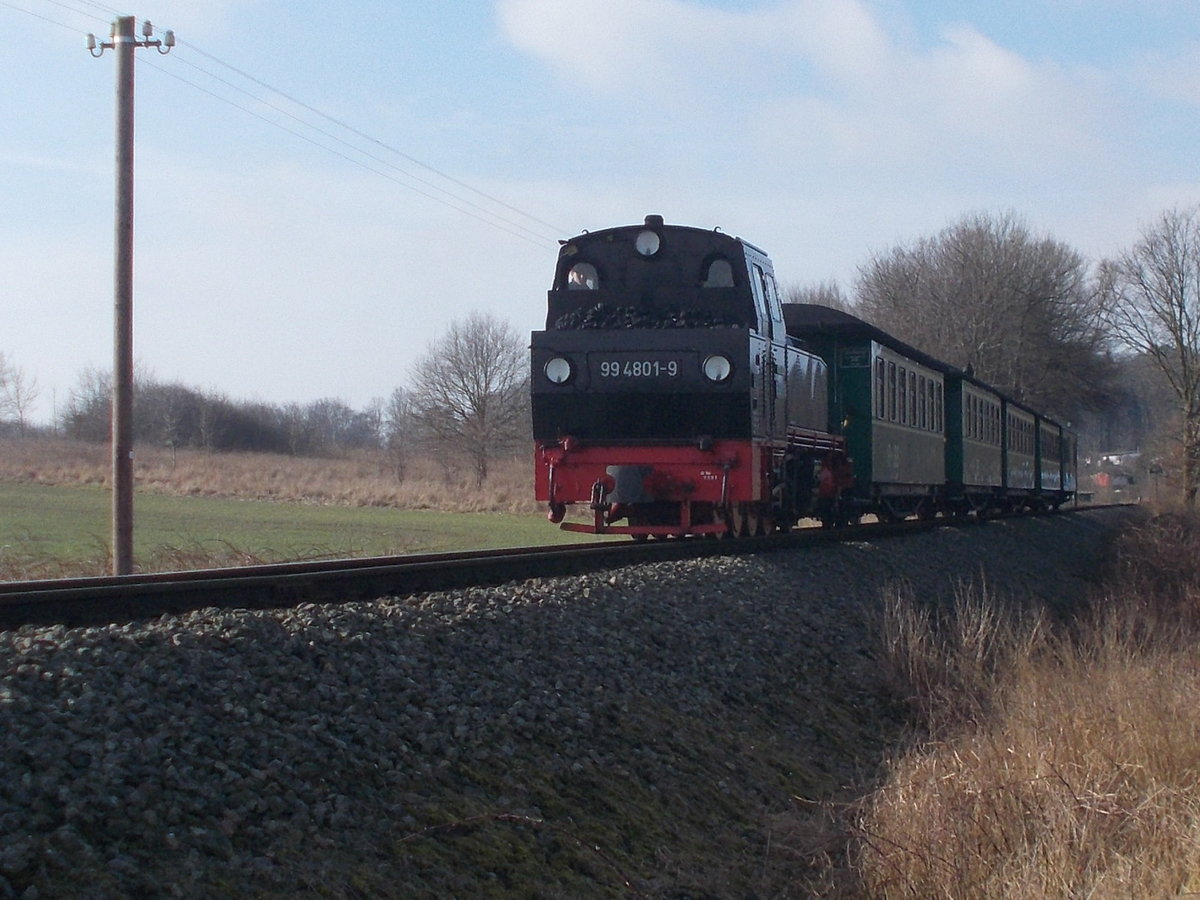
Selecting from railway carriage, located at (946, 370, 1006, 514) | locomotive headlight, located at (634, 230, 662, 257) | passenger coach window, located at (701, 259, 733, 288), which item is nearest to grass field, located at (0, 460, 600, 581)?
locomotive headlight, located at (634, 230, 662, 257)

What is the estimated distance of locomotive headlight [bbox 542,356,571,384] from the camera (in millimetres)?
12664

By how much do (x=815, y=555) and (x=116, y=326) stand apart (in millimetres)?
7900

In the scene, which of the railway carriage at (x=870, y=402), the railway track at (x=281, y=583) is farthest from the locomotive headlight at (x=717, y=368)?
the railway carriage at (x=870, y=402)

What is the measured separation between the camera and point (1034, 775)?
7.30 m

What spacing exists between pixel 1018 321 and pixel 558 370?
41.8 meters

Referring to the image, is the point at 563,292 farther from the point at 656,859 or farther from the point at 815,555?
the point at 656,859

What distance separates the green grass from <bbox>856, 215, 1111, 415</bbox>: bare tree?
79.2 feet

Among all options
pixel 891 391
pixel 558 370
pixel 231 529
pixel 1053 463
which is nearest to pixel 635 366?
pixel 558 370

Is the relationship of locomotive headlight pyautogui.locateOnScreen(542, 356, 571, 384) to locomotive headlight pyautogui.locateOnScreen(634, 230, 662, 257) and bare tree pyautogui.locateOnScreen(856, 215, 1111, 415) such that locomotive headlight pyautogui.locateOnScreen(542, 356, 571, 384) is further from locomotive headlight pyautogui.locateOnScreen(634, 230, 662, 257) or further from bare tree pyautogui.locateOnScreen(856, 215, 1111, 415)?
bare tree pyautogui.locateOnScreen(856, 215, 1111, 415)

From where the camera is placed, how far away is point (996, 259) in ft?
168

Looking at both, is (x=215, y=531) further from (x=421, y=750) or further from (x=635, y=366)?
(x=421, y=750)

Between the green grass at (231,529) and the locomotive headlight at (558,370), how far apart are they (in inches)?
167

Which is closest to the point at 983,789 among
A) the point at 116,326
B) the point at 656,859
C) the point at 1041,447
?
the point at 656,859

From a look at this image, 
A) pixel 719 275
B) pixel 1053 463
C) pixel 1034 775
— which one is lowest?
pixel 1034 775
